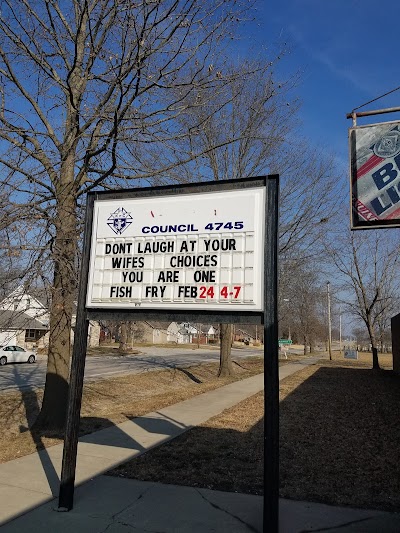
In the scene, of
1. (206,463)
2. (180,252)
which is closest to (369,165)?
(180,252)

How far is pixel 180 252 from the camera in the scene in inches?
202

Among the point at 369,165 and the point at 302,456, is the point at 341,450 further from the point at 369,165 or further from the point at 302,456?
the point at 369,165

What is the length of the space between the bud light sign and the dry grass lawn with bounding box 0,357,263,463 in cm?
625

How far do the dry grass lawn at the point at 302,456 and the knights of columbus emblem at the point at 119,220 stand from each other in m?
3.21

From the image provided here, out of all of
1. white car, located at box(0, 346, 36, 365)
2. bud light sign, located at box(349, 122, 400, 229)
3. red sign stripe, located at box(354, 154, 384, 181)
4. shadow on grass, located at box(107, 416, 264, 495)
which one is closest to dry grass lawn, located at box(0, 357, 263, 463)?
shadow on grass, located at box(107, 416, 264, 495)

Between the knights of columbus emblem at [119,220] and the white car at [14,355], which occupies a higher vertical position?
the knights of columbus emblem at [119,220]

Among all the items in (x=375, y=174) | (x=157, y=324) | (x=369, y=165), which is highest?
(x=157, y=324)

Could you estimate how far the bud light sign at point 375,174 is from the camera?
6.16 metres

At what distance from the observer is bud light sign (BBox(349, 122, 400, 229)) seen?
6156 mm

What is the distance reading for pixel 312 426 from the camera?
9438 millimetres

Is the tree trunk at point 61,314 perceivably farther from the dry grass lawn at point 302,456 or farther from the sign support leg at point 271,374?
the sign support leg at point 271,374

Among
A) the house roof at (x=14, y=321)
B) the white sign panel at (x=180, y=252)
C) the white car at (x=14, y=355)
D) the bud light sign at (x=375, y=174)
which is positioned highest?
the bud light sign at (x=375, y=174)

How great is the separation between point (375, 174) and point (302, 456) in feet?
14.3

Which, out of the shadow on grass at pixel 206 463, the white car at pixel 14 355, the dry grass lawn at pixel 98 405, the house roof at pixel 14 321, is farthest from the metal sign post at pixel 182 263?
the white car at pixel 14 355
